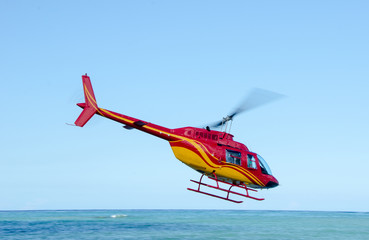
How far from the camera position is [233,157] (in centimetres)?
2130

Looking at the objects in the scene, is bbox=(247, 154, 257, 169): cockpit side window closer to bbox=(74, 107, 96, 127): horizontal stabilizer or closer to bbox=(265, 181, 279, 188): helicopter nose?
bbox=(265, 181, 279, 188): helicopter nose

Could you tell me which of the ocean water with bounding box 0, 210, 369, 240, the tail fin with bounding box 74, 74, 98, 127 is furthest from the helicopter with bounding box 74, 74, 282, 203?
the ocean water with bounding box 0, 210, 369, 240

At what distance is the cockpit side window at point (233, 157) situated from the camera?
2119 cm

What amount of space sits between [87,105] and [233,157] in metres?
8.08

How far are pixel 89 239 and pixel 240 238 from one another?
56.2ft

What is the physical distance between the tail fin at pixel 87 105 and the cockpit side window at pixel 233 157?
720 cm

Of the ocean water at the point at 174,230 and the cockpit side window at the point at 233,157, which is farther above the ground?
the cockpit side window at the point at 233,157

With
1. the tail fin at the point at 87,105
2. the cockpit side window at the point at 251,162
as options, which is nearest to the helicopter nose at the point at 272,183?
the cockpit side window at the point at 251,162

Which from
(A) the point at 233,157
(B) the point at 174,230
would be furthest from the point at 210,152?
(B) the point at 174,230

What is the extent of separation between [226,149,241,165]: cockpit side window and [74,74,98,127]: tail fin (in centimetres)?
720

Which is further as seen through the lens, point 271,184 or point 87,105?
point 271,184

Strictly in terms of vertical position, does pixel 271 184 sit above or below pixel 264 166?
below

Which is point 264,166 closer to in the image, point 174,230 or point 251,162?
point 251,162

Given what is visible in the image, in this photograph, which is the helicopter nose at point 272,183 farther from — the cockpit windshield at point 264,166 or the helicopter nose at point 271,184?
the cockpit windshield at point 264,166
